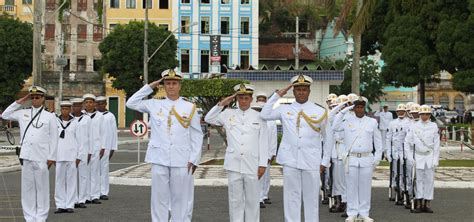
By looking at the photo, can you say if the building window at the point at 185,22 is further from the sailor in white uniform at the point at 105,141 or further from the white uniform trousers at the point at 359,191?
the white uniform trousers at the point at 359,191

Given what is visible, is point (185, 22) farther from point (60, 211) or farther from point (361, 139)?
point (361, 139)

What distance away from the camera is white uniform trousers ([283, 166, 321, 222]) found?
38.7 ft

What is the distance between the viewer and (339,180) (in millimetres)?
16344

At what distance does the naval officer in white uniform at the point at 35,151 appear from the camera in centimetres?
1343

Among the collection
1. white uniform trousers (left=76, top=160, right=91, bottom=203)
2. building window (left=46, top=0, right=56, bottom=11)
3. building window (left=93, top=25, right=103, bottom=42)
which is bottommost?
white uniform trousers (left=76, top=160, right=91, bottom=203)

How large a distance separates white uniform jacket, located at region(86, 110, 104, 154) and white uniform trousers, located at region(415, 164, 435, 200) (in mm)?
6041

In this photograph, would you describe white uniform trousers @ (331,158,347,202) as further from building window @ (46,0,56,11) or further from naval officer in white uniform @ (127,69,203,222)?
building window @ (46,0,56,11)

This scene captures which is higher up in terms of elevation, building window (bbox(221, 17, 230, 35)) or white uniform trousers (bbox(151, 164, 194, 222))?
building window (bbox(221, 17, 230, 35))

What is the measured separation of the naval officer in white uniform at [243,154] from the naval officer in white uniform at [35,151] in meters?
2.97

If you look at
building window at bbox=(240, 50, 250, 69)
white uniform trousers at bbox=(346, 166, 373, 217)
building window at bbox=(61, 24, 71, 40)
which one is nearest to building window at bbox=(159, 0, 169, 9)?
building window at bbox=(240, 50, 250, 69)

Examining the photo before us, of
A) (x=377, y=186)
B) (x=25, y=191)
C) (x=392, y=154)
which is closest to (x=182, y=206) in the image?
(x=25, y=191)

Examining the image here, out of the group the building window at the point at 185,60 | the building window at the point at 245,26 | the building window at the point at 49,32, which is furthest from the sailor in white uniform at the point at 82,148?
the building window at the point at 49,32

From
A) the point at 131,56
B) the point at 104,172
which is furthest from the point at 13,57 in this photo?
the point at 104,172

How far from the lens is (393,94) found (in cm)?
8956
